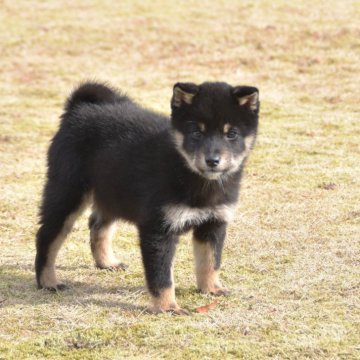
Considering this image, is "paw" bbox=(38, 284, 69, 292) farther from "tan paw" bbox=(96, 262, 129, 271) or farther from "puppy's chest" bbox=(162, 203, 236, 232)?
"puppy's chest" bbox=(162, 203, 236, 232)

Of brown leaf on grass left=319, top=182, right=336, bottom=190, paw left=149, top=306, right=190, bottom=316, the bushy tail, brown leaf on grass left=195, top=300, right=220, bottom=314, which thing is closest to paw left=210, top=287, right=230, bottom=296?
brown leaf on grass left=195, top=300, right=220, bottom=314

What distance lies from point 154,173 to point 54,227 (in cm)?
105

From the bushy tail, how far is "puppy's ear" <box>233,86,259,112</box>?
5.19ft

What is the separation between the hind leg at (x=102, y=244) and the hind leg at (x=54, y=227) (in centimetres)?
50

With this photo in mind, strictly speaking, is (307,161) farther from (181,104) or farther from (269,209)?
(181,104)

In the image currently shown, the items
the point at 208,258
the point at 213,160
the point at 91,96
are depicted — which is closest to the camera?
the point at 213,160

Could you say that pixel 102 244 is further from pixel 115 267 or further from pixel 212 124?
pixel 212 124

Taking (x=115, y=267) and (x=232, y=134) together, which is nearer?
(x=232, y=134)

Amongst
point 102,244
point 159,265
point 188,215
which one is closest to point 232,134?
point 188,215

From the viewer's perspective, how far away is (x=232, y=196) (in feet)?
20.0

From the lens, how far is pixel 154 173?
6.01 meters

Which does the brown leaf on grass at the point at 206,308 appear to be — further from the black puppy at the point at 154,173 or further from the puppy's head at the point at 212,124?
the puppy's head at the point at 212,124

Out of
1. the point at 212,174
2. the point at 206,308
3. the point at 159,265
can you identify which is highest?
the point at 212,174

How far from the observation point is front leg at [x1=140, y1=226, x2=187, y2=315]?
5.79 meters
